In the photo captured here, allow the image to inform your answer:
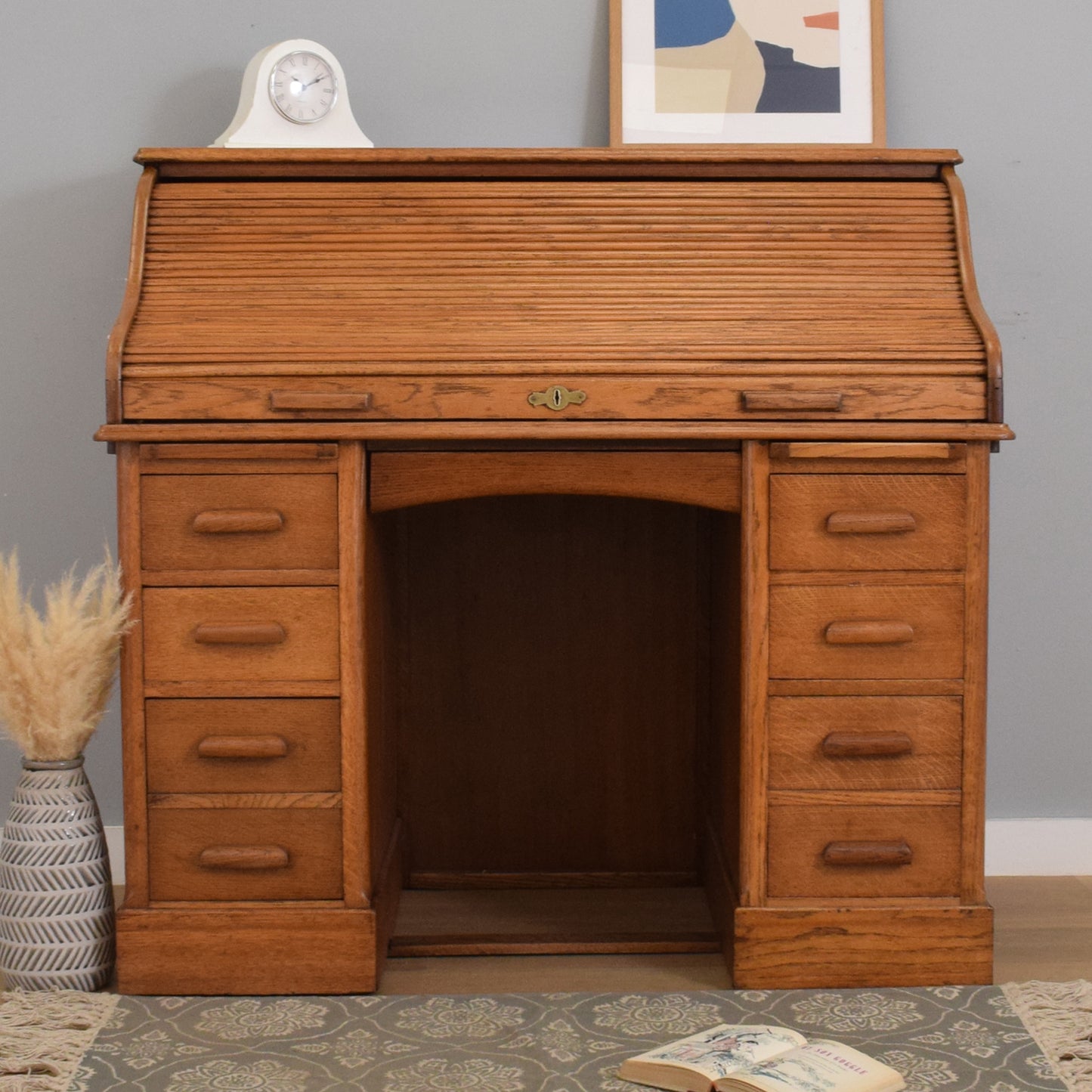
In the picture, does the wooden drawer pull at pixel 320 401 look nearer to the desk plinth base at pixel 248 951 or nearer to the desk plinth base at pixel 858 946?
the desk plinth base at pixel 248 951

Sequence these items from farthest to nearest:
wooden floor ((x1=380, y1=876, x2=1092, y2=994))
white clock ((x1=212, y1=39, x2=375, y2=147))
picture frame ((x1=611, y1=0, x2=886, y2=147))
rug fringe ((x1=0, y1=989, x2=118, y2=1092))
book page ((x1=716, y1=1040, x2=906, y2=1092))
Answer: picture frame ((x1=611, y1=0, x2=886, y2=147)) < white clock ((x1=212, y1=39, x2=375, y2=147)) < wooden floor ((x1=380, y1=876, x2=1092, y2=994)) < rug fringe ((x1=0, y1=989, x2=118, y2=1092)) < book page ((x1=716, y1=1040, x2=906, y2=1092))

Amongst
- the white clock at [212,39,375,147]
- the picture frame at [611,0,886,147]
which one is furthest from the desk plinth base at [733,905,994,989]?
the white clock at [212,39,375,147]

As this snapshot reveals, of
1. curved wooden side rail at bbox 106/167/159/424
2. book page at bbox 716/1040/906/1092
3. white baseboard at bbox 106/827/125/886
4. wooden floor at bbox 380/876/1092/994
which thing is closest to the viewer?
book page at bbox 716/1040/906/1092

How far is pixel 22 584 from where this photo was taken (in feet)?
8.92

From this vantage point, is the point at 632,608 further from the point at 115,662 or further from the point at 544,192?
the point at 115,662

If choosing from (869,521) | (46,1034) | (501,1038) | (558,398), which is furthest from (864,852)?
(46,1034)

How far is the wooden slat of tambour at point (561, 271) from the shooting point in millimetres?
2133

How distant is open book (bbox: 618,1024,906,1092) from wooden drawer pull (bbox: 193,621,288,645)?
88 centimetres

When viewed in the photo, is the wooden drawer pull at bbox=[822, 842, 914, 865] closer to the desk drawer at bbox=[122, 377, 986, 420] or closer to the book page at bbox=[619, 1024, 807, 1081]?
the book page at bbox=[619, 1024, 807, 1081]

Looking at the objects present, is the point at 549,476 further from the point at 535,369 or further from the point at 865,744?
the point at 865,744

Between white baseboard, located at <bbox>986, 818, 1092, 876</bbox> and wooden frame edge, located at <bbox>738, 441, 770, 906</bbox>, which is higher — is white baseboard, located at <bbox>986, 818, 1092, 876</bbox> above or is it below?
below

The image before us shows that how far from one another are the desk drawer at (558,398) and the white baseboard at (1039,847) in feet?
3.76

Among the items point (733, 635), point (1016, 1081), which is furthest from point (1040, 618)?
point (1016, 1081)

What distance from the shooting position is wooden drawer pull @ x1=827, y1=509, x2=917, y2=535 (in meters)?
2.12
